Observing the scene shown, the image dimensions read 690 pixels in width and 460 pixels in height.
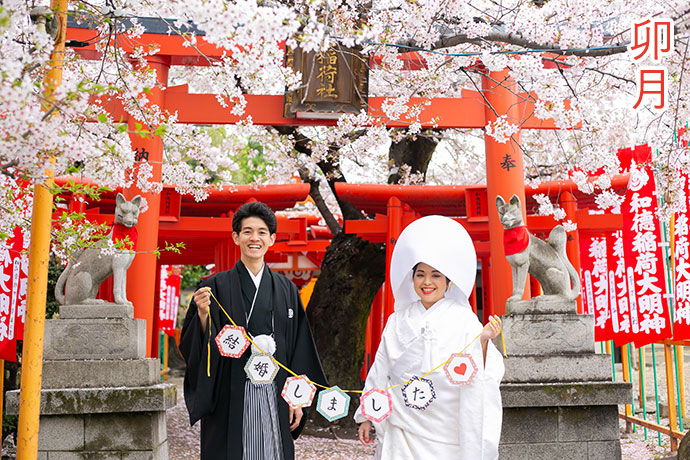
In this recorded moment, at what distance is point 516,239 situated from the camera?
19.4 feet

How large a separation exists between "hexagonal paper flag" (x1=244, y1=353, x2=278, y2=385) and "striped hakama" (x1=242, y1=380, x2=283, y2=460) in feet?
0.28

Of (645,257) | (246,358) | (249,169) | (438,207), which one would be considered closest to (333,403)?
(246,358)

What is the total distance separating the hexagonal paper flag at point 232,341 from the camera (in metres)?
3.92

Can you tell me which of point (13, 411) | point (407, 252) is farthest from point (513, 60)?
point (13, 411)

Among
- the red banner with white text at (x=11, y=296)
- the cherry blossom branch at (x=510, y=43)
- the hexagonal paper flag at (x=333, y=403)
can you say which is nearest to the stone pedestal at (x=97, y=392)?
the red banner with white text at (x=11, y=296)

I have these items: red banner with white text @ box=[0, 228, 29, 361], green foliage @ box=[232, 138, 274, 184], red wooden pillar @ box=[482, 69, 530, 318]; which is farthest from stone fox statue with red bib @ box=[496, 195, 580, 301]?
green foliage @ box=[232, 138, 274, 184]

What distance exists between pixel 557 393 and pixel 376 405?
2379mm

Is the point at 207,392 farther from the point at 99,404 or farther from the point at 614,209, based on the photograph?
the point at 614,209

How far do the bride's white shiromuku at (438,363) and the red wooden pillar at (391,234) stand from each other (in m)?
5.33

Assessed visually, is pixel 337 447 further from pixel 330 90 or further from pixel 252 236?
pixel 252 236

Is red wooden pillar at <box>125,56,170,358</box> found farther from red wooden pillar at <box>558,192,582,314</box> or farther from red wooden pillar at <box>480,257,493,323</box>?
red wooden pillar at <box>480,257,493,323</box>

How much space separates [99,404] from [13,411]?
68 centimetres

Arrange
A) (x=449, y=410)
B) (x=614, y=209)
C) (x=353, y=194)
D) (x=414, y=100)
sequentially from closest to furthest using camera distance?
(x=449, y=410)
(x=414, y=100)
(x=353, y=194)
(x=614, y=209)

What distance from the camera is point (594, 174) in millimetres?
8844
